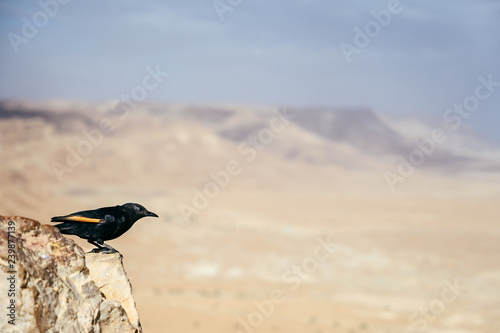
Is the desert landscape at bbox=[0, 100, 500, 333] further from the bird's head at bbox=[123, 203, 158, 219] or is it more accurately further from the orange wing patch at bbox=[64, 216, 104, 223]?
the orange wing patch at bbox=[64, 216, 104, 223]

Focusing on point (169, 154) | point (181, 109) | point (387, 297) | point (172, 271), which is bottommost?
point (181, 109)

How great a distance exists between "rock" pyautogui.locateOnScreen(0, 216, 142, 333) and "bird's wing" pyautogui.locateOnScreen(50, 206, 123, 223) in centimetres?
47

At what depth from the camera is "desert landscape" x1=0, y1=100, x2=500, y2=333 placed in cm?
2683

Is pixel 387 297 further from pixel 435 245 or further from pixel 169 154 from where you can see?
pixel 169 154

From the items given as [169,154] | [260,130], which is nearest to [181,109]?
[260,130]

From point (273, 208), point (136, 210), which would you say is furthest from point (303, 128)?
point (136, 210)

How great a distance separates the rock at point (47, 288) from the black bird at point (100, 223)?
21.4 inches

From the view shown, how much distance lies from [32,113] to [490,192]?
6530cm

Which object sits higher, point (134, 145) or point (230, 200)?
point (230, 200)

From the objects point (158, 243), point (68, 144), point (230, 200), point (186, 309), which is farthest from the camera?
point (68, 144)

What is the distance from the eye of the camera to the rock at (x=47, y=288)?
3896mm

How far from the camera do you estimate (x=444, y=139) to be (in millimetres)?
145375

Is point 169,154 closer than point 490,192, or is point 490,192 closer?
point 490,192

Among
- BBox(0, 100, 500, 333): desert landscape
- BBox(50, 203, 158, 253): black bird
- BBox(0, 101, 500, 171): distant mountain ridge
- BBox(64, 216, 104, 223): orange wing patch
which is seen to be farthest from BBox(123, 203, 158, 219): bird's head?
BBox(0, 101, 500, 171): distant mountain ridge
